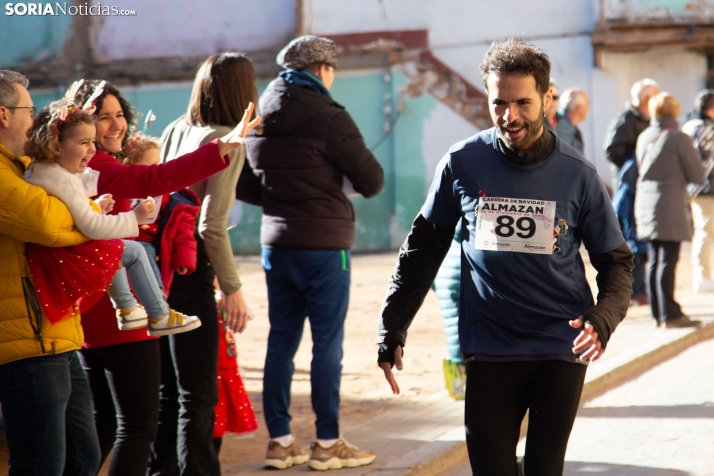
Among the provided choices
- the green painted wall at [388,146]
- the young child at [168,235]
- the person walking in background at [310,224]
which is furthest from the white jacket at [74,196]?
the green painted wall at [388,146]

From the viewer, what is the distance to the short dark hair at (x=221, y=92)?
15.3ft

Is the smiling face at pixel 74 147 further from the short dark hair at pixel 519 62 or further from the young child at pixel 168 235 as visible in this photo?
the short dark hair at pixel 519 62

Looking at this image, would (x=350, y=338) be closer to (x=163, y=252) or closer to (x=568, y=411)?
(x=163, y=252)

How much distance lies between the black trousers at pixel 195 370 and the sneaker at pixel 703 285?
8744 millimetres

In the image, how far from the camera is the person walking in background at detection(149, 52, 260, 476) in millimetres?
4578

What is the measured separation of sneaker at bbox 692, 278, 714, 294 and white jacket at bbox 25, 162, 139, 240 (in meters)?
9.78

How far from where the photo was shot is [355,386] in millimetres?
8008

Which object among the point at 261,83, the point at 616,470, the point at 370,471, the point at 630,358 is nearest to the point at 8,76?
the point at 370,471

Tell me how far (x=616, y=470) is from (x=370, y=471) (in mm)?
1379

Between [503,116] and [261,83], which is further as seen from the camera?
[261,83]

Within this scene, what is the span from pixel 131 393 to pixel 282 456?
1.62 m

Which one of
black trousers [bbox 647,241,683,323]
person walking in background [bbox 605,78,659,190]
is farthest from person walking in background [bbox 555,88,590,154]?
black trousers [bbox 647,241,683,323]

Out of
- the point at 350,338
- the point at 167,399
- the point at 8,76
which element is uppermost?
the point at 8,76

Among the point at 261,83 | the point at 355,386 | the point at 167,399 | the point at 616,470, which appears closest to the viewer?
the point at 167,399
